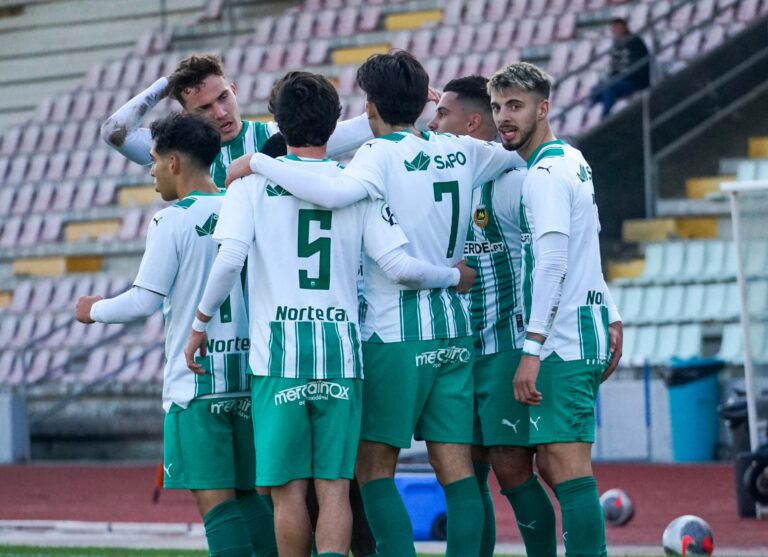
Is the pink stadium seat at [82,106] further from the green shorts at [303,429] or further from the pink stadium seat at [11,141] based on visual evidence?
the green shorts at [303,429]

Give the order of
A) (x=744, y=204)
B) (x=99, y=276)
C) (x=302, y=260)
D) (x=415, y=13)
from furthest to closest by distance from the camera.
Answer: (x=415, y=13)
(x=99, y=276)
(x=744, y=204)
(x=302, y=260)

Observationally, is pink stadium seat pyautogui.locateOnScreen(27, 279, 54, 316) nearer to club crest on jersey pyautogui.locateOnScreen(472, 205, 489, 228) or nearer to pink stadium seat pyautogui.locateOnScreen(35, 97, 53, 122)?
pink stadium seat pyautogui.locateOnScreen(35, 97, 53, 122)

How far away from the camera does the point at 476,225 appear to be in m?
5.98

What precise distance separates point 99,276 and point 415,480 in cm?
1086

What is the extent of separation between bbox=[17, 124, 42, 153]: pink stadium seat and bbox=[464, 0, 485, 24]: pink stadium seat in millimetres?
6549

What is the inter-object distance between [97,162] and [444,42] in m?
5.09

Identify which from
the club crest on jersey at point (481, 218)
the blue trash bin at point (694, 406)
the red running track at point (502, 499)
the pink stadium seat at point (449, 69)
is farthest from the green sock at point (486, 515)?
the pink stadium seat at point (449, 69)

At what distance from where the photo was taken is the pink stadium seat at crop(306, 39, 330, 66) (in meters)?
20.1

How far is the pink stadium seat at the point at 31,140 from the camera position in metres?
21.7

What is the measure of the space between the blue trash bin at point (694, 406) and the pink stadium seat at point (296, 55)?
8519mm

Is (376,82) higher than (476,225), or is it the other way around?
(376,82)

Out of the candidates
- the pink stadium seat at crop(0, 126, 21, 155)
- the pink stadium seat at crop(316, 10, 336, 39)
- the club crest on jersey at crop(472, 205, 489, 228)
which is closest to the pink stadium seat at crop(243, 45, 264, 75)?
the pink stadium seat at crop(316, 10, 336, 39)

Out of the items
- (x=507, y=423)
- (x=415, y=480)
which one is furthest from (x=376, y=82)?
(x=415, y=480)

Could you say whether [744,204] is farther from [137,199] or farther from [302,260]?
[137,199]
